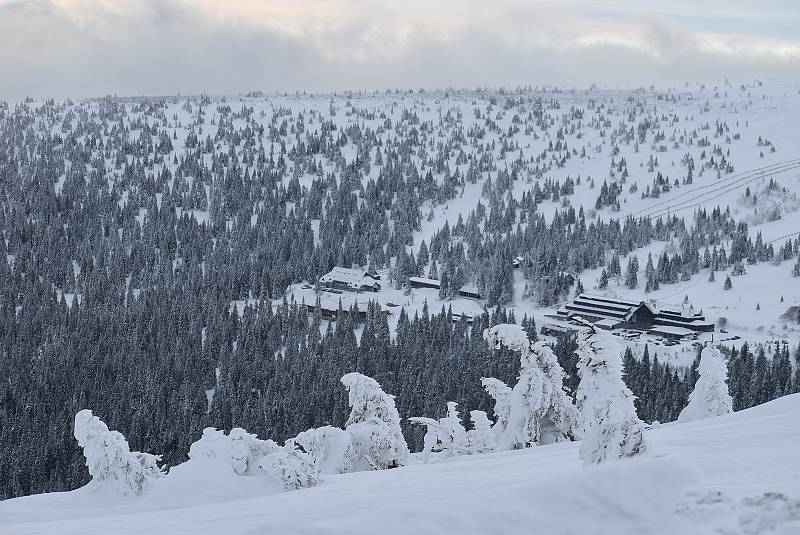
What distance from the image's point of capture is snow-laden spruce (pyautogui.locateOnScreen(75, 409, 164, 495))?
3312 cm

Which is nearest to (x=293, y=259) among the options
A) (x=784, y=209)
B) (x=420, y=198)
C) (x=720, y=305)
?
(x=420, y=198)

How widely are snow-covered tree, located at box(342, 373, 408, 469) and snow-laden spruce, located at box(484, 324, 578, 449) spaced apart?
5110mm

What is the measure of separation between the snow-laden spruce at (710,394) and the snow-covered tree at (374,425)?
1684 cm

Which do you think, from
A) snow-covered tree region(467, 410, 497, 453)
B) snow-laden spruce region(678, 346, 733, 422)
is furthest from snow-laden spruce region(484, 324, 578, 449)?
snow-laden spruce region(678, 346, 733, 422)

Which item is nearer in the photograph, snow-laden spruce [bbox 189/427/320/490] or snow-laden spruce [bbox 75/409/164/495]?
snow-laden spruce [bbox 189/427/320/490]

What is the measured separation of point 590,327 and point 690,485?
1521 centimetres

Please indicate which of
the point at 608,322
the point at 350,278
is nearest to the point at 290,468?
the point at 608,322

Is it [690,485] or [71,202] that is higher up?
[71,202]

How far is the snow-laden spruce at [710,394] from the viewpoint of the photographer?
45906 millimetres

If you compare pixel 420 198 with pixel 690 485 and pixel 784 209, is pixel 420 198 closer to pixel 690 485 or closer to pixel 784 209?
pixel 784 209

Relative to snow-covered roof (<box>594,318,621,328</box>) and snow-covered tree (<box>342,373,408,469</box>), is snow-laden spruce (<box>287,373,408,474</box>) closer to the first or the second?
snow-covered tree (<box>342,373,408,469</box>)

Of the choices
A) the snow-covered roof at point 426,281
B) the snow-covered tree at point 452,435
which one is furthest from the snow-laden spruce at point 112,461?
the snow-covered roof at point 426,281

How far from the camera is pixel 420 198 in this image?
185m

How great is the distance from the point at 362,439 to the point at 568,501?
72.3 feet
